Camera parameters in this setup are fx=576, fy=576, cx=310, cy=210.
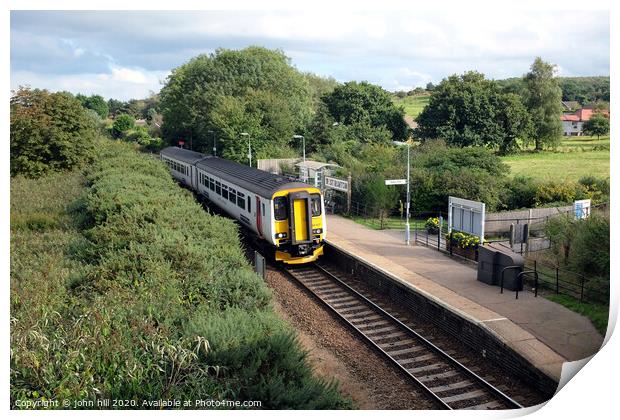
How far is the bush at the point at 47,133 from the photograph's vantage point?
69.0ft

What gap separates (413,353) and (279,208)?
279 inches

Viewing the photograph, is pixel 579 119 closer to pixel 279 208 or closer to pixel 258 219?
pixel 279 208

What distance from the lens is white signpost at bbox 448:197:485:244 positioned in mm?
18094

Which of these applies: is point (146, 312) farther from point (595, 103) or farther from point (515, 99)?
point (515, 99)

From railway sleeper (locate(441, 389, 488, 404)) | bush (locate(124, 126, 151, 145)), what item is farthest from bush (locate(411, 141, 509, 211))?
bush (locate(124, 126, 151, 145))

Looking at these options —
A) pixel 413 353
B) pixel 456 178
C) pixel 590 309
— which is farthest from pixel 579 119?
pixel 413 353

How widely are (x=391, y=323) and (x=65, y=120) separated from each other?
16.6 metres

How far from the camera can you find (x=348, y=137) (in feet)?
162

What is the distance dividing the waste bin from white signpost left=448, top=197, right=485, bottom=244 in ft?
8.80

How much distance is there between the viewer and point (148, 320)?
880cm

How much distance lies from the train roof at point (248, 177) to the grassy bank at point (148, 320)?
3.32 meters

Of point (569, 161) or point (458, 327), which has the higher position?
point (569, 161)

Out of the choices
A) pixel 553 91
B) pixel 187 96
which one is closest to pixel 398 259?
pixel 553 91

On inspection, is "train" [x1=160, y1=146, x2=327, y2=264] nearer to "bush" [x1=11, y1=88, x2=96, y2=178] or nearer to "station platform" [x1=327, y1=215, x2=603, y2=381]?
"station platform" [x1=327, y1=215, x2=603, y2=381]
